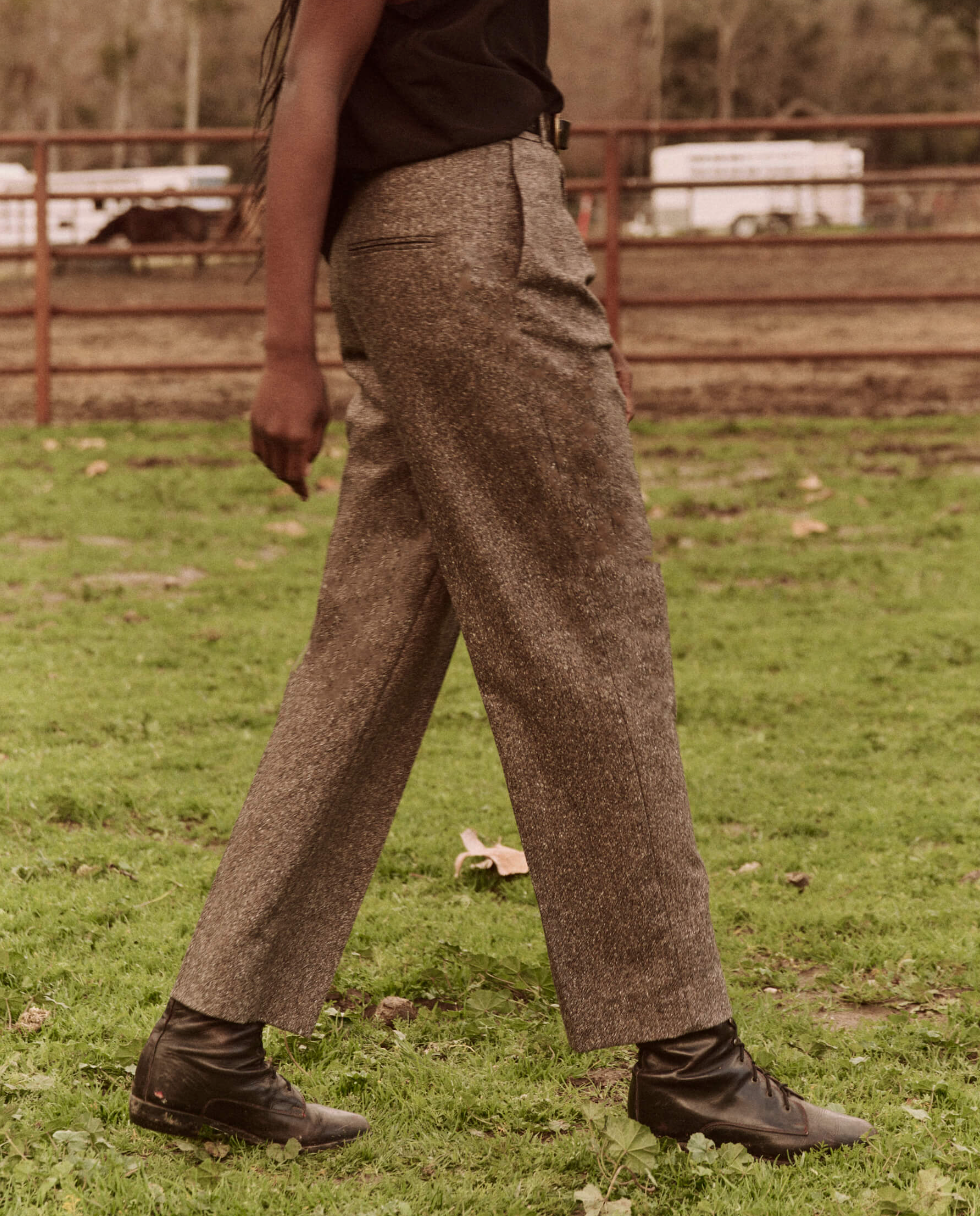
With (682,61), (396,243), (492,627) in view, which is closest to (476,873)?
(492,627)

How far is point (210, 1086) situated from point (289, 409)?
2.63 feet

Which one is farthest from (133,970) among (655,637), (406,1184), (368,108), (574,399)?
(368,108)

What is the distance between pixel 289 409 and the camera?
1575 millimetres

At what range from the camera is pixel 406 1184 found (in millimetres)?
1729

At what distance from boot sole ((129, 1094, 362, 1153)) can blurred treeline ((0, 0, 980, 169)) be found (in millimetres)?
57780

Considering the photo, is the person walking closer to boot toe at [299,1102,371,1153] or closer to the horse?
boot toe at [299,1102,371,1153]

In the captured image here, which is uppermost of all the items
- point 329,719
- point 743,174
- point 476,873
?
point 743,174

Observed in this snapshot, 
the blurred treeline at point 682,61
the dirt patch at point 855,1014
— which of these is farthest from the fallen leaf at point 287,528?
the blurred treeline at point 682,61

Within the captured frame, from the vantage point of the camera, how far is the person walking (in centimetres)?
153

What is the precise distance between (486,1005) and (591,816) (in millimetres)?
661

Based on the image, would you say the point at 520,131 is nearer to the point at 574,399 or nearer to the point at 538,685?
the point at 574,399

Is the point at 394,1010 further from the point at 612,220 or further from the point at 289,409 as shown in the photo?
the point at 612,220

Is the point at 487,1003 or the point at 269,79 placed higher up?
the point at 269,79

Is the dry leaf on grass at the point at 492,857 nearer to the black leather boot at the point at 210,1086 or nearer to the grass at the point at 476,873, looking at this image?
the grass at the point at 476,873
